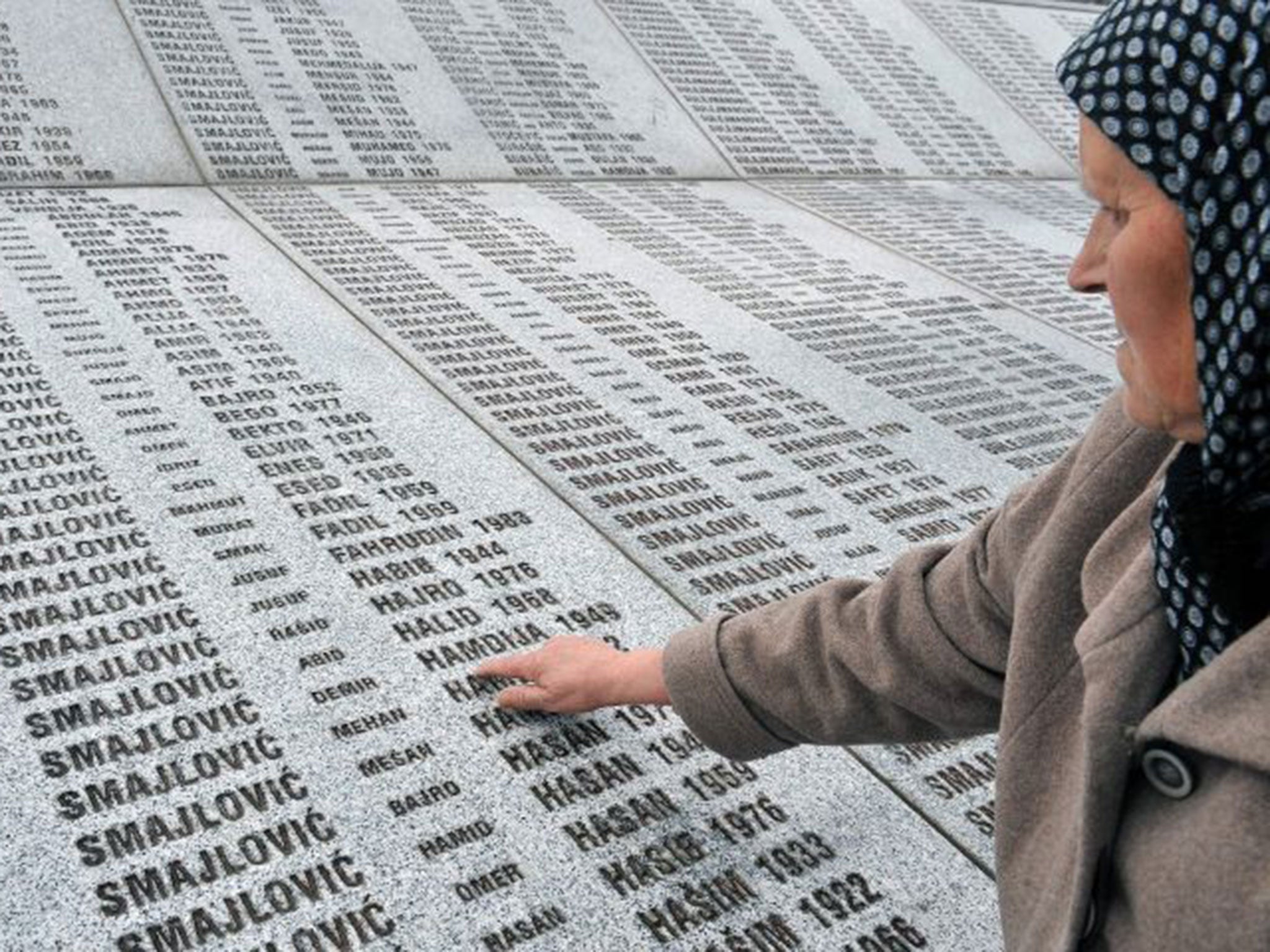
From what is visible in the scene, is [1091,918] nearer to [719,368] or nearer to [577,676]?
[577,676]

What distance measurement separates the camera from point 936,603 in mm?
1842

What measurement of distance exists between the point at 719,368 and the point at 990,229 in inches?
105

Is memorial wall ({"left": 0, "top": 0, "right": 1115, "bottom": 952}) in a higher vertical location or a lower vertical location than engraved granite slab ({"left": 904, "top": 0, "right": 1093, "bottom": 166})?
lower

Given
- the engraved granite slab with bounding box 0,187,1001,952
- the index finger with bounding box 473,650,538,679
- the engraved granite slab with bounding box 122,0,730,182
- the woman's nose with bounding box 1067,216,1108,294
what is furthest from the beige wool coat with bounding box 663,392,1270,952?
the engraved granite slab with bounding box 122,0,730,182

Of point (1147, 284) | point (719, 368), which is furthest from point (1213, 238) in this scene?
point (719, 368)

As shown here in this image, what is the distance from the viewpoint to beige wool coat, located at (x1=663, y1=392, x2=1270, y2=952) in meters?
1.17

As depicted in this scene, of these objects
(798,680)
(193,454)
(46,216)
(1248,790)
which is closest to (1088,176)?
(1248,790)

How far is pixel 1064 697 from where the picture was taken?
5.04ft

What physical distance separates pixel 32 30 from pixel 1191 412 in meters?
5.51

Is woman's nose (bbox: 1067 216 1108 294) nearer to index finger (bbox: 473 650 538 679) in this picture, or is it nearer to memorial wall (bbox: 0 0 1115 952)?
memorial wall (bbox: 0 0 1115 952)

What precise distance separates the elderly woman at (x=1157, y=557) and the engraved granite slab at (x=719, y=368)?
2.91 feet

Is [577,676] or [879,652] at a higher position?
[879,652]

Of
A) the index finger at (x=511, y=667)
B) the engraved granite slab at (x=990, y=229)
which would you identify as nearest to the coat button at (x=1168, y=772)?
the index finger at (x=511, y=667)

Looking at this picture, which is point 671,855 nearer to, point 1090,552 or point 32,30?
point 1090,552
